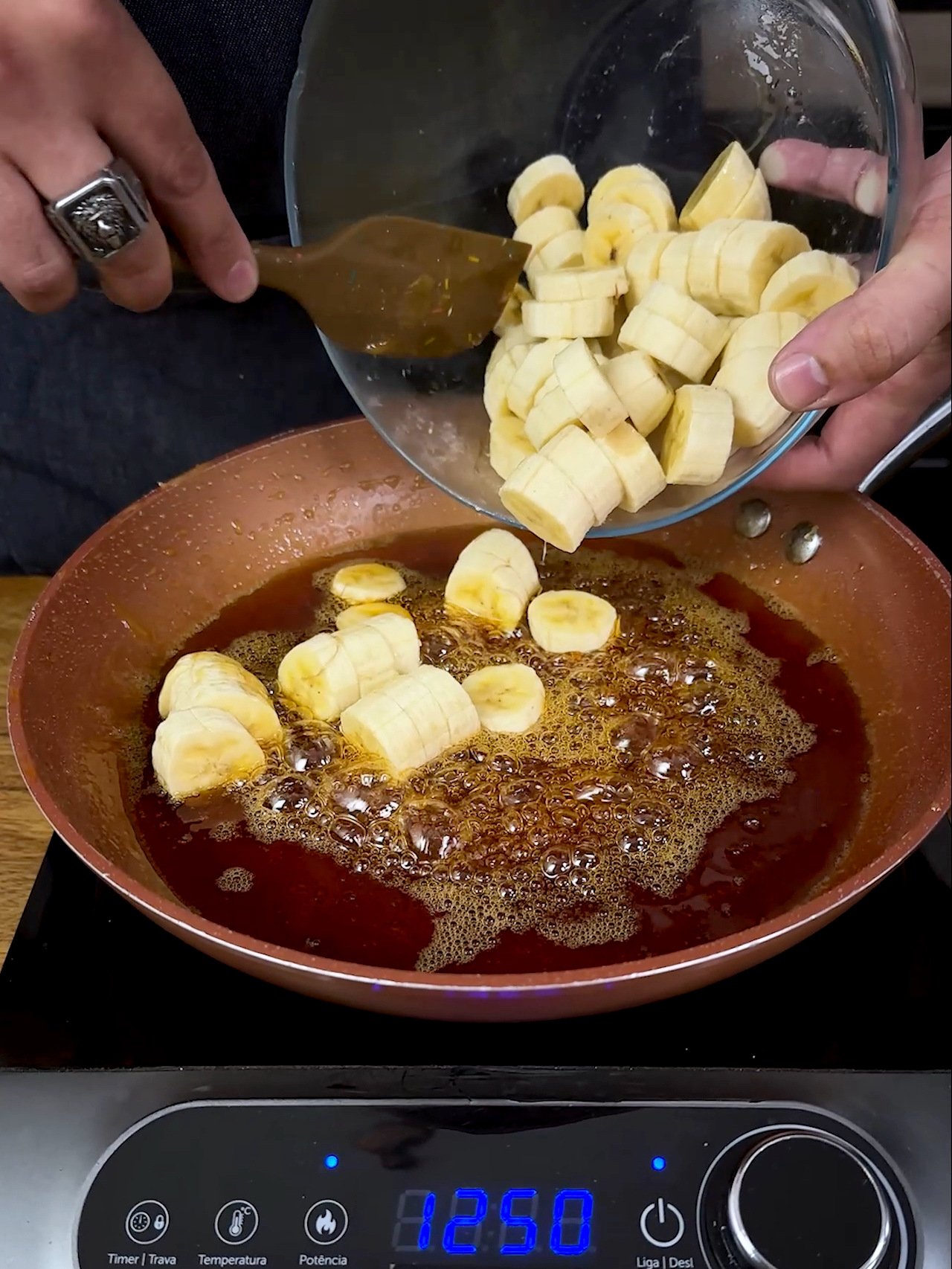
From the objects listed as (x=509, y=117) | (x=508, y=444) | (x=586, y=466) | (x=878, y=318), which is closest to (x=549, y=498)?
(x=586, y=466)

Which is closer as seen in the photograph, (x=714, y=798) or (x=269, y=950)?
(x=269, y=950)

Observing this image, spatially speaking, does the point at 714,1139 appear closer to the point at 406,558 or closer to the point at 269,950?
the point at 269,950

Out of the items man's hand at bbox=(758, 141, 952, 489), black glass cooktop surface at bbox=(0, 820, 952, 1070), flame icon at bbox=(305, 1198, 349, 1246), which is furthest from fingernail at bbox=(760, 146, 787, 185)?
flame icon at bbox=(305, 1198, 349, 1246)

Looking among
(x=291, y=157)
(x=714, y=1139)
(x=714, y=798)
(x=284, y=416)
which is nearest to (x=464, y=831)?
(x=714, y=798)

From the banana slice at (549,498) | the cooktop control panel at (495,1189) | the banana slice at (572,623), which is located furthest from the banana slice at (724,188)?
the cooktop control panel at (495,1189)

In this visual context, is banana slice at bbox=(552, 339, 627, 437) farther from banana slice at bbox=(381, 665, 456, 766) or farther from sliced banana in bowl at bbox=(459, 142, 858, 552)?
banana slice at bbox=(381, 665, 456, 766)

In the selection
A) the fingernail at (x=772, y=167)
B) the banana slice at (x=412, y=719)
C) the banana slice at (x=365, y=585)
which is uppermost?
the fingernail at (x=772, y=167)

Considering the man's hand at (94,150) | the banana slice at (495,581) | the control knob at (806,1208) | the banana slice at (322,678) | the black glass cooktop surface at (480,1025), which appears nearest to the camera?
the control knob at (806,1208)

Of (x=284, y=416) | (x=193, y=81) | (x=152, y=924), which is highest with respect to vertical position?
(x=193, y=81)

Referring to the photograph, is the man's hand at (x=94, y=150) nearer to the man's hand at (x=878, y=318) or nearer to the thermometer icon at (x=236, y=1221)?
the man's hand at (x=878, y=318)
